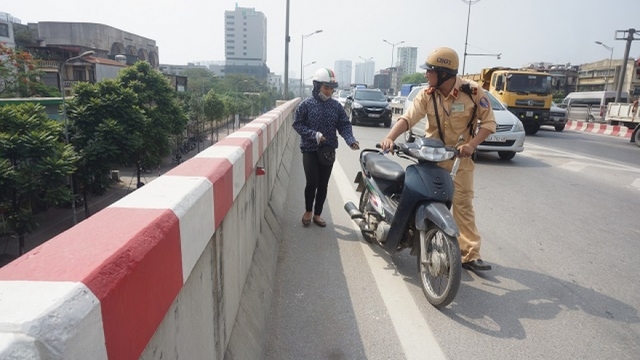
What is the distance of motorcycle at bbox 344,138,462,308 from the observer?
325 cm

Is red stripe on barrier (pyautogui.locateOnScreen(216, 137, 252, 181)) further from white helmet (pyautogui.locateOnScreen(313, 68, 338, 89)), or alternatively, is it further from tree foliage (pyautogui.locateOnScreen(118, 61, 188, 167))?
tree foliage (pyautogui.locateOnScreen(118, 61, 188, 167))

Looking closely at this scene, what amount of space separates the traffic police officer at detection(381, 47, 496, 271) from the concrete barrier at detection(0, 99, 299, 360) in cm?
189

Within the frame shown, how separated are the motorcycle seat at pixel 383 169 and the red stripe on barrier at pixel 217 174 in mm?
2128

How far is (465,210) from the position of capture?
13.6 ft

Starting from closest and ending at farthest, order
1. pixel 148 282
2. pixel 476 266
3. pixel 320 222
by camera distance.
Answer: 1. pixel 148 282
2. pixel 476 266
3. pixel 320 222

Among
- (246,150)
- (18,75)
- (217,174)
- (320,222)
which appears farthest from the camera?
(18,75)

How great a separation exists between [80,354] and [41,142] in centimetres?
3490

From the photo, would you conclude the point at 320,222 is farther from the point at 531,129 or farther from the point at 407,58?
the point at 407,58

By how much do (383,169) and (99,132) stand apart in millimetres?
39641

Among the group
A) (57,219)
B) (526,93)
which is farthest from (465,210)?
(57,219)

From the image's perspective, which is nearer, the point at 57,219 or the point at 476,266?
the point at 476,266

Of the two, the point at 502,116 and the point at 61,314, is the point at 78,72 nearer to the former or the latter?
the point at 502,116

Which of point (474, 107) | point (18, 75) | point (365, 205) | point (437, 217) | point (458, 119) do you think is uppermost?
point (18, 75)

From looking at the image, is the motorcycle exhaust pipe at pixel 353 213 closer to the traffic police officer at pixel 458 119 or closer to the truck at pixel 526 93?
the traffic police officer at pixel 458 119
